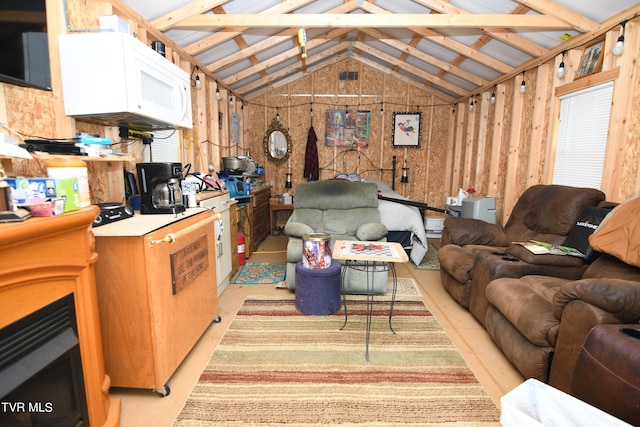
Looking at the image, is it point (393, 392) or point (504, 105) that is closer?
point (393, 392)

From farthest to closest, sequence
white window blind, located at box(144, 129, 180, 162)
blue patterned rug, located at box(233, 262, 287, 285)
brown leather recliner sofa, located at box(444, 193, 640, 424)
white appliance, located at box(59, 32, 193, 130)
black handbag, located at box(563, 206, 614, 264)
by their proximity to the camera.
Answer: blue patterned rug, located at box(233, 262, 287, 285), white window blind, located at box(144, 129, 180, 162), black handbag, located at box(563, 206, 614, 264), white appliance, located at box(59, 32, 193, 130), brown leather recliner sofa, located at box(444, 193, 640, 424)

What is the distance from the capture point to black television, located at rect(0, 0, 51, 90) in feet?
4.65

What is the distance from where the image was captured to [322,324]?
8.80ft

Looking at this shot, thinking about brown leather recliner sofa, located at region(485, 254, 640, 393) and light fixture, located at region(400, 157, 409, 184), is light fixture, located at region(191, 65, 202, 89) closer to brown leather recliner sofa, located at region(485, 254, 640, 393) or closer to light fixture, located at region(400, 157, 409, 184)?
brown leather recliner sofa, located at region(485, 254, 640, 393)

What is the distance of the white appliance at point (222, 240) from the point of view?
3.02 metres

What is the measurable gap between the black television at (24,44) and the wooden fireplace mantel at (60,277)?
0.72 meters

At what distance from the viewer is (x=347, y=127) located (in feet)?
21.4

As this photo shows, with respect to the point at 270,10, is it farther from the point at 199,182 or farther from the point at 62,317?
the point at 62,317

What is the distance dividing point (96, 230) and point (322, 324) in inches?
69.1

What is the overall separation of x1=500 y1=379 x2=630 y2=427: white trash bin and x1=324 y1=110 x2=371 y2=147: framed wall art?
569cm

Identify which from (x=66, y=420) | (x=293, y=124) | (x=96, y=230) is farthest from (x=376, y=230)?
(x=293, y=124)

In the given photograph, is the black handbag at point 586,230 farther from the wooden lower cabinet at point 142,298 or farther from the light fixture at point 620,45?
the wooden lower cabinet at point 142,298

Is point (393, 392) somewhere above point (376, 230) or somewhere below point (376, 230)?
below

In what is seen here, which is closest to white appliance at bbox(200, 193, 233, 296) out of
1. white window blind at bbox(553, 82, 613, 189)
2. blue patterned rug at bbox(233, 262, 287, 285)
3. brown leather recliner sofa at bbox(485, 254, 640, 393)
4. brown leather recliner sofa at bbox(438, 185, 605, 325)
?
blue patterned rug at bbox(233, 262, 287, 285)
